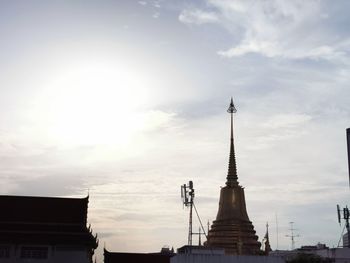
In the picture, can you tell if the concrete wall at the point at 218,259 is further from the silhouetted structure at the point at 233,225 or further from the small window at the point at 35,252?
the silhouetted structure at the point at 233,225

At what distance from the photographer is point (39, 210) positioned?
51.8 metres

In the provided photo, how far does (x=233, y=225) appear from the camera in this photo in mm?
80625

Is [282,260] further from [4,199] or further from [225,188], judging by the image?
→ [225,188]

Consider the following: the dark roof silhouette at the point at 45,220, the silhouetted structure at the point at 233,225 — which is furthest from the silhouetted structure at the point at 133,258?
the silhouetted structure at the point at 233,225

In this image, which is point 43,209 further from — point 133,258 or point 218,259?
point 218,259

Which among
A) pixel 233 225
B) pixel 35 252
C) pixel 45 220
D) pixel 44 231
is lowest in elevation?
pixel 35 252

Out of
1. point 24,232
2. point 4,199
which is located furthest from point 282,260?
point 4,199

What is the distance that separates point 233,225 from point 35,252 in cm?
4078

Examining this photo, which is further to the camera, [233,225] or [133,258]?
[233,225]

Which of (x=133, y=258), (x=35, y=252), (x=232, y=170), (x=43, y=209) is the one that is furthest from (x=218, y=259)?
(x=232, y=170)

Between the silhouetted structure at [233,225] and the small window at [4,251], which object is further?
the silhouetted structure at [233,225]

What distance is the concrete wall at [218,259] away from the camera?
142 feet

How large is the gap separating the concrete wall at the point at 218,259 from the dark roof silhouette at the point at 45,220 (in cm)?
981

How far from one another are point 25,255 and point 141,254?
15041 mm
